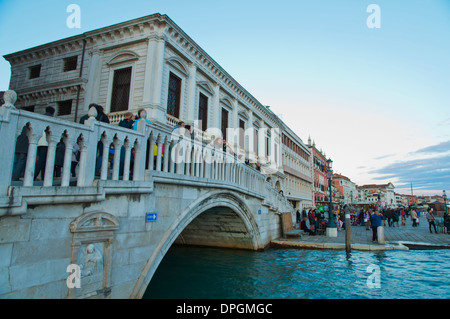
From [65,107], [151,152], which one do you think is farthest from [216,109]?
[151,152]

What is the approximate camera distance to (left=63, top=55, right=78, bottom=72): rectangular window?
45.4 ft

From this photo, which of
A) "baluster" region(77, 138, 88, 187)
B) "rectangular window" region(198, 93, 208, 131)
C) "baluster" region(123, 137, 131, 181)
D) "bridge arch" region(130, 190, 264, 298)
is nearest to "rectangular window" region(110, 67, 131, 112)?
"rectangular window" region(198, 93, 208, 131)

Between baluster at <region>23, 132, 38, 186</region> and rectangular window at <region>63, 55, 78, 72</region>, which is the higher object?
rectangular window at <region>63, 55, 78, 72</region>

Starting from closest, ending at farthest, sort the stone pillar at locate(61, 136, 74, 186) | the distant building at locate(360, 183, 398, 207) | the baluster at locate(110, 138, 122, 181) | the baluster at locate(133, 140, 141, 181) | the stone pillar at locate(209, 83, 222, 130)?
the stone pillar at locate(61, 136, 74, 186)
the baluster at locate(110, 138, 122, 181)
the baluster at locate(133, 140, 141, 181)
the stone pillar at locate(209, 83, 222, 130)
the distant building at locate(360, 183, 398, 207)

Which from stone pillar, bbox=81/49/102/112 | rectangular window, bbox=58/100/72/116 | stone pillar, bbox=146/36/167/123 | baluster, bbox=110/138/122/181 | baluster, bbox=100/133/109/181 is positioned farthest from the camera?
rectangular window, bbox=58/100/72/116

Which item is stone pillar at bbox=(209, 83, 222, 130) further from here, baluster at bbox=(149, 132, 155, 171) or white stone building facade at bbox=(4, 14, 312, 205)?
baluster at bbox=(149, 132, 155, 171)

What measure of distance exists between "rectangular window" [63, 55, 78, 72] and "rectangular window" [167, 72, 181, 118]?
5.17 meters

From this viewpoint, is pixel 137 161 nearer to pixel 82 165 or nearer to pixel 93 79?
pixel 82 165

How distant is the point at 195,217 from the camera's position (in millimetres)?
8539

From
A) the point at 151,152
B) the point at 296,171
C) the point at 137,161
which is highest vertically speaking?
A: the point at 296,171

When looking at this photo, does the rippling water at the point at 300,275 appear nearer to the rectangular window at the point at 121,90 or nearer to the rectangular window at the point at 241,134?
the rectangular window at the point at 121,90

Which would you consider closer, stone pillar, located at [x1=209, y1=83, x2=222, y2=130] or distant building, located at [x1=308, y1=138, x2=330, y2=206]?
stone pillar, located at [x1=209, y1=83, x2=222, y2=130]

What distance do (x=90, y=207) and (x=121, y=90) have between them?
9.73m
